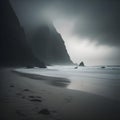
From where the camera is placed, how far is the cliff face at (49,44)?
17485 cm

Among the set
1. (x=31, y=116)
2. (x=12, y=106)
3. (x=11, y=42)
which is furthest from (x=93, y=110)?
(x=11, y=42)

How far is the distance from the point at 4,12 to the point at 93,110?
89.0 meters

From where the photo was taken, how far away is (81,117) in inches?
197

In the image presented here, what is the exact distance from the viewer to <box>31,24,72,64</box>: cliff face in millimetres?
174850

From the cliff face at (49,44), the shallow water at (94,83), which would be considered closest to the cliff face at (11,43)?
the shallow water at (94,83)

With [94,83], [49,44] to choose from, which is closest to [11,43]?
[94,83]

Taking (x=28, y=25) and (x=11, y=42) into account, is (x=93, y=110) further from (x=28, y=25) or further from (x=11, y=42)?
(x=28, y=25)

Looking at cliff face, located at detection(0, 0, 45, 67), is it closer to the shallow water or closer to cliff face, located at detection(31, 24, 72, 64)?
the shallow water

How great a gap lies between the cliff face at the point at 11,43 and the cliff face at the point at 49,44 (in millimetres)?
81858

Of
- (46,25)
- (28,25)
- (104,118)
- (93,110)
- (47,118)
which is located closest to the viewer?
(47,118)

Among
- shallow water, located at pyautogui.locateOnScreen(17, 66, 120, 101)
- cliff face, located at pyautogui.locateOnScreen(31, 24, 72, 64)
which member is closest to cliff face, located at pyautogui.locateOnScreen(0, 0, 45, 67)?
shallow water, located at pyautogui.locateOnScreen(17, 66, 120, 101)

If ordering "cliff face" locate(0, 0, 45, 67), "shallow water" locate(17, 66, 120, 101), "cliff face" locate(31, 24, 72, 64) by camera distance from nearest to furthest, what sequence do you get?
"shallow water" locate(17, 66, 120, 101), "cliff face" locate(0, 0, 45, 67), "cliff face" locate(31, 24, 72, 64)

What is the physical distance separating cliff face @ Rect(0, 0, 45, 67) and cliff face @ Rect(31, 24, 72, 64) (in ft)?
269

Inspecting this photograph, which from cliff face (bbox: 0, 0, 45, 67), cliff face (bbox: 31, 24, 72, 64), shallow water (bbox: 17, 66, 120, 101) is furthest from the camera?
cliff face (bbox: 31, 24, 72, 64)
